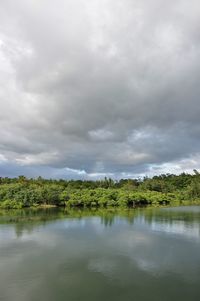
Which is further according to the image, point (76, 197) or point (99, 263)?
point (76, 197)

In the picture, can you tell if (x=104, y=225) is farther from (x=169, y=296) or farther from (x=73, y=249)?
(x=169, y=296)

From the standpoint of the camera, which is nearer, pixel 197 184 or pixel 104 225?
pixel 104 225

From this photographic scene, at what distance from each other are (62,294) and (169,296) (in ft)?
17.0

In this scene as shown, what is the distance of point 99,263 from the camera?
1981 cm

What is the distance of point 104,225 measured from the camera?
121 feet

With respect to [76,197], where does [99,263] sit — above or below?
below

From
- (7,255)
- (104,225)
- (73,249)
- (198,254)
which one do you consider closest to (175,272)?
(198,254)

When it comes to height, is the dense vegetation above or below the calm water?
above

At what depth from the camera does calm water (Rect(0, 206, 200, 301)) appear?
14.8m

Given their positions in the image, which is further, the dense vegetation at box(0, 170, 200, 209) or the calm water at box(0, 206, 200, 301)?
the dense vegetation at box(0, 170, 200, 209)

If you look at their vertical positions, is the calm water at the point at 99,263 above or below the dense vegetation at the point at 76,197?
below

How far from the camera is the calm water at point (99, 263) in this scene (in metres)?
14.8

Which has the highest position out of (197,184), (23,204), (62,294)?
(197,184)

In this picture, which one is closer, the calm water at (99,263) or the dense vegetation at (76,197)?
the calm water at (99,263)
